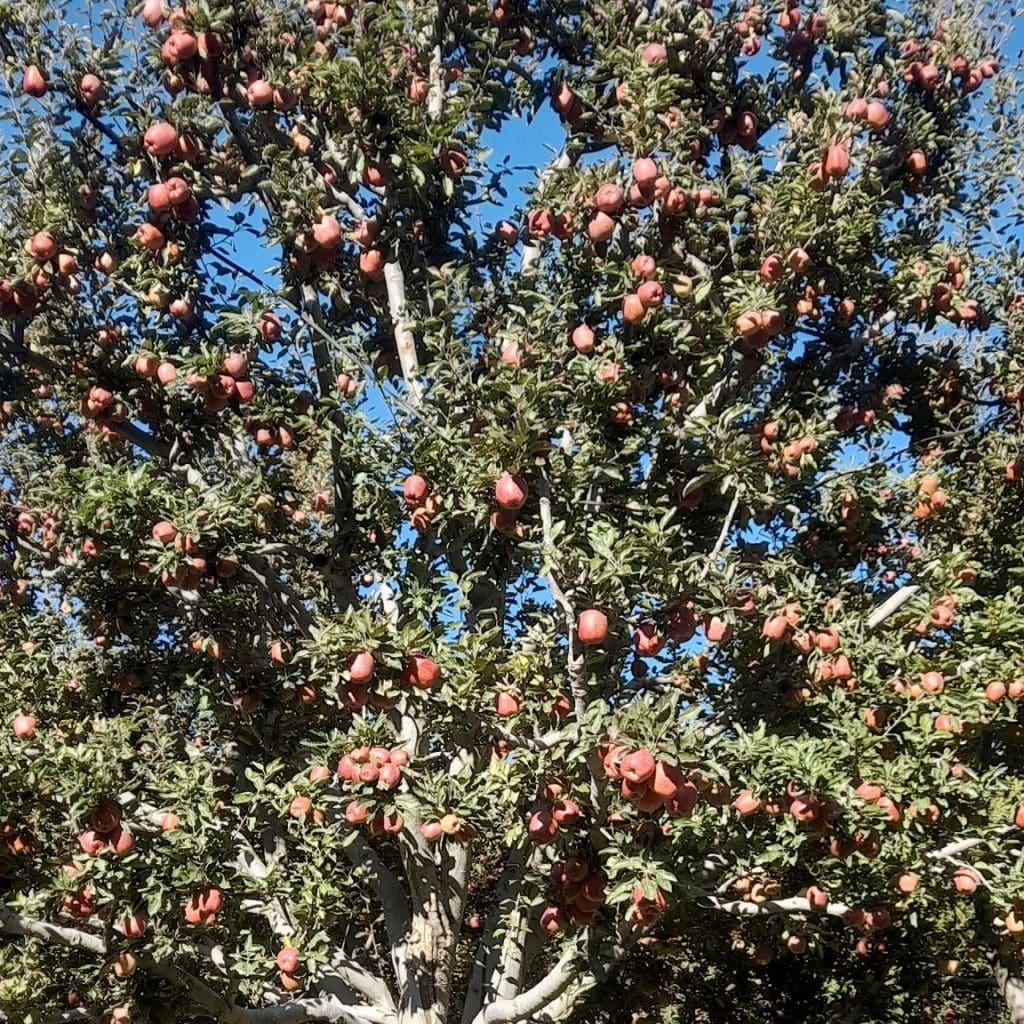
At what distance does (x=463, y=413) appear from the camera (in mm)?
5652

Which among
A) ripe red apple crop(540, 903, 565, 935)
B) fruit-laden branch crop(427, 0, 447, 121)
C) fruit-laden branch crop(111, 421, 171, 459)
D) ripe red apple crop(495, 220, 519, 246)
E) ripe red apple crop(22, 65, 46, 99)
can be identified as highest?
fruit-laden branch crop(427, 0, 447, 121)

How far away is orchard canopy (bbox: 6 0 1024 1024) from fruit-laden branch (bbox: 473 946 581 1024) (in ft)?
0.11

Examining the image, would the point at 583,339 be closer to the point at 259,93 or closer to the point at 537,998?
the point at 259,93

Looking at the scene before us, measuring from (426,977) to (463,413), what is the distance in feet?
11.2

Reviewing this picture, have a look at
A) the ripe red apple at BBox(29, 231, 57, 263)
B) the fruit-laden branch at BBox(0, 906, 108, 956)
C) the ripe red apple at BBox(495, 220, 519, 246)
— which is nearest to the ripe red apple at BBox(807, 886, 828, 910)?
the fruit-laden branch at BBox(0, 906, 108, 956)

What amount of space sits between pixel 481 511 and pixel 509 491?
15.2 inches

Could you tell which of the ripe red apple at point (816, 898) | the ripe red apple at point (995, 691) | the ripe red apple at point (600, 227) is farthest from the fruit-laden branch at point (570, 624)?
the ripe red apple at point (995, 691)

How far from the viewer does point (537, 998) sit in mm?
5883

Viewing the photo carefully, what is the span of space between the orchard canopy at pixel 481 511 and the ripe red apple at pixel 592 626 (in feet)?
0.08

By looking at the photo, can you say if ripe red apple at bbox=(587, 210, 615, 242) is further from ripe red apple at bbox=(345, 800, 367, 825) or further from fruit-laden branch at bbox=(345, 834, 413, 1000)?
fruit-laden branch at bbox=(345, 834, 413, 1000)

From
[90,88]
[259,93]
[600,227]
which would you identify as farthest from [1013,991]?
[90,88]

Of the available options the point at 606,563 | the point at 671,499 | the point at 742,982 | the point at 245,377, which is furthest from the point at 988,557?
the point at 245,377

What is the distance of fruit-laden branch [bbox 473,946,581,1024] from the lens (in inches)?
226

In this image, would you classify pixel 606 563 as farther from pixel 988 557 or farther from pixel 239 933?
pixel 988 557
